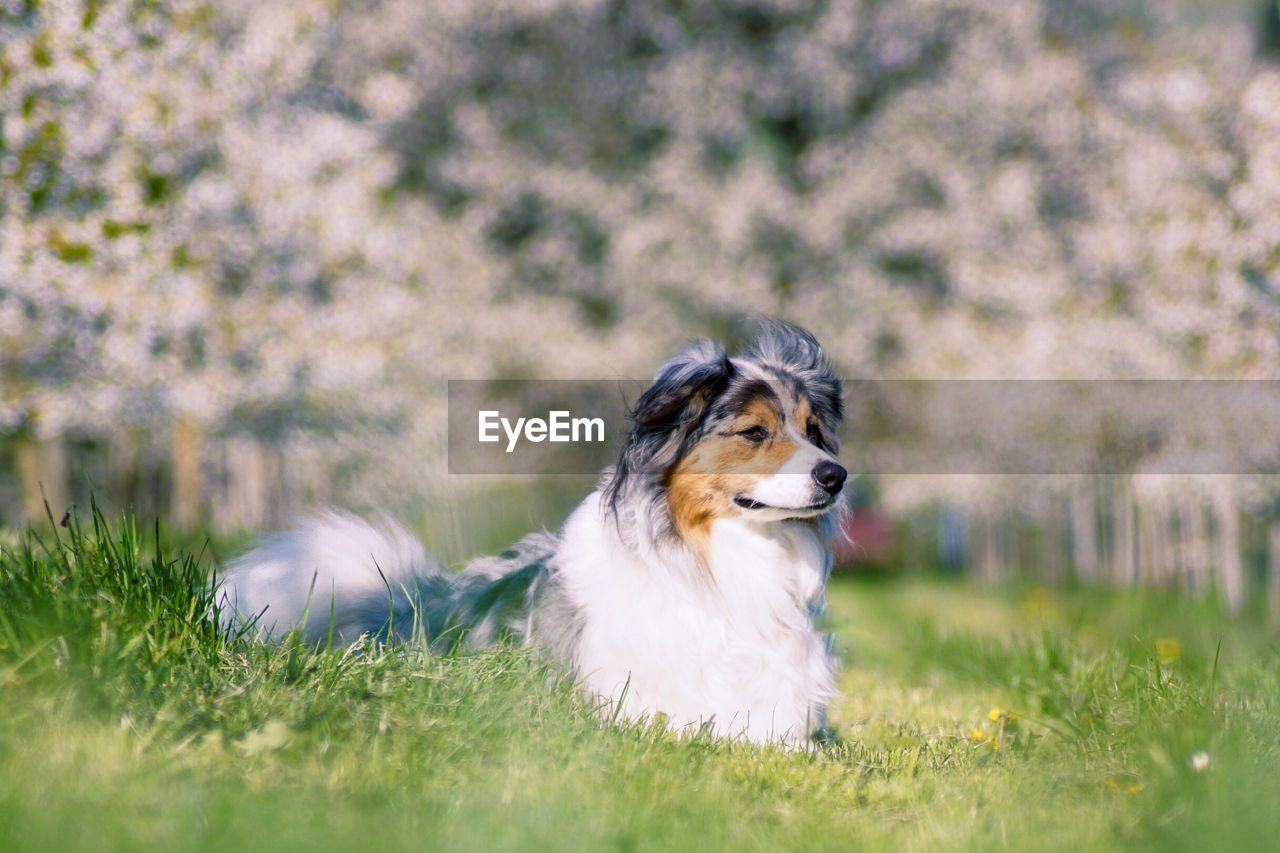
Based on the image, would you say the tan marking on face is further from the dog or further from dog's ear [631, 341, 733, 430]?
dog's ear [631, 341, 733, 430]

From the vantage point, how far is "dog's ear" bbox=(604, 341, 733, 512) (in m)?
4.54

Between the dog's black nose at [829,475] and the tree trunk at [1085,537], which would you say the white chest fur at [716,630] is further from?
the tree trunk at [1085,537]

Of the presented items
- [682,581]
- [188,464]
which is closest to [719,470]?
[682,581]

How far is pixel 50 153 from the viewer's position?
378 inches

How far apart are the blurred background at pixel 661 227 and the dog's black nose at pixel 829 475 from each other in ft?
22.5

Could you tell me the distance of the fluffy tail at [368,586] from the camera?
4492 millimetres

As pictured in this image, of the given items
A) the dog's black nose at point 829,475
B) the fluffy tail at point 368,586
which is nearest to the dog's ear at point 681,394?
the dog's black nose at point 829,475

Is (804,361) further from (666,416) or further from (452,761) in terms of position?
(452,761)

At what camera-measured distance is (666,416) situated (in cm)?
459

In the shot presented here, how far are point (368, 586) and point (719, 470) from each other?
1.54 m

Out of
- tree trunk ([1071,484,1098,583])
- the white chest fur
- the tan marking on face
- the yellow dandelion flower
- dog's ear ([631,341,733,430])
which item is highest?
dog's ear ([631,341,733,430])

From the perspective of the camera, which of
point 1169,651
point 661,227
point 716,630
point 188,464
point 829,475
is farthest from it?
point 661,227

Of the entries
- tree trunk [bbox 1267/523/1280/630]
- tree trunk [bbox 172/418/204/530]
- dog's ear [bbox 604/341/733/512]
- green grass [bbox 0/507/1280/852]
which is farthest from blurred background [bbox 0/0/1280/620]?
green grass [bbox 0/507/1280/852]

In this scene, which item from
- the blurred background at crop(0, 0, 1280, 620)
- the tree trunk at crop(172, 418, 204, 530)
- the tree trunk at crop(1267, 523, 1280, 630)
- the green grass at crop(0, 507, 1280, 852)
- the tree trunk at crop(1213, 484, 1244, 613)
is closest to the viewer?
the green grass at crop(0, 507, 1280, 852)
